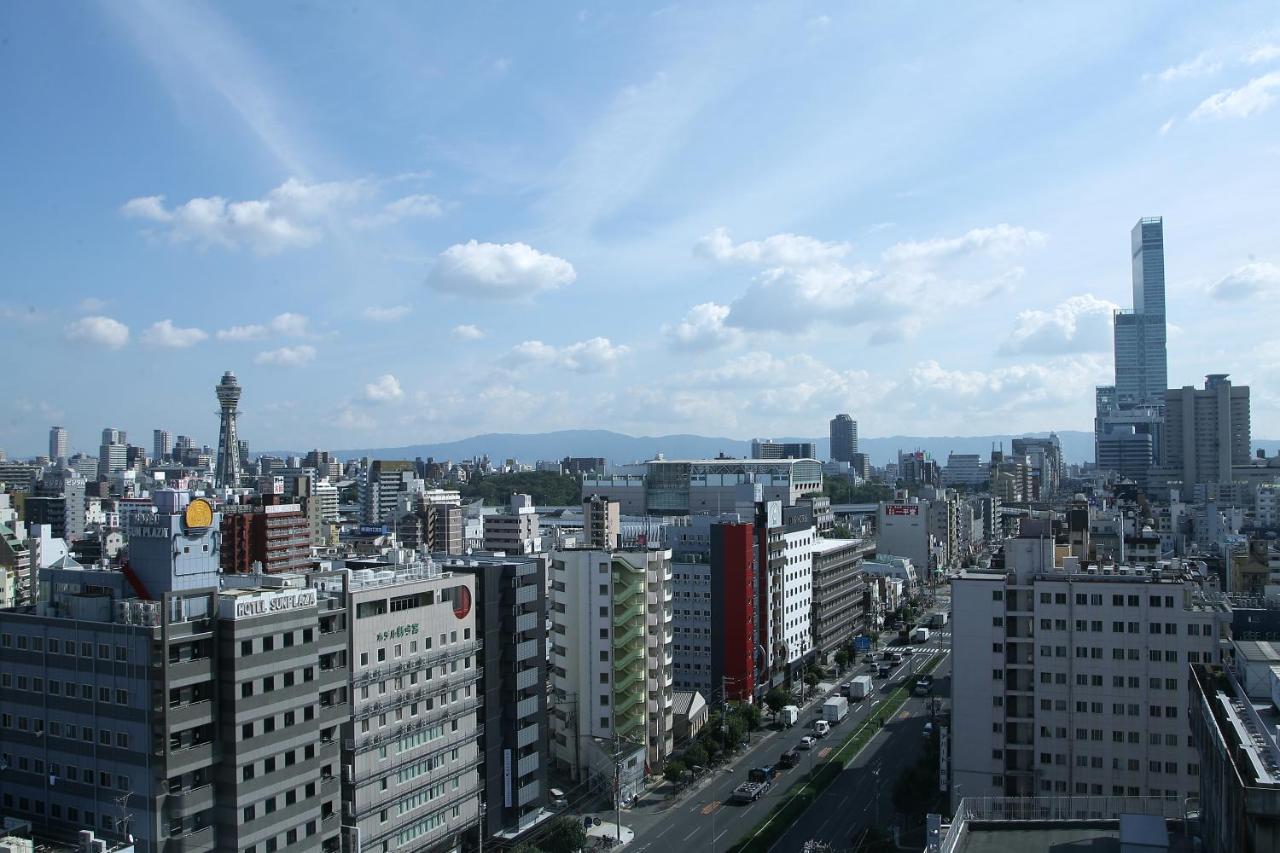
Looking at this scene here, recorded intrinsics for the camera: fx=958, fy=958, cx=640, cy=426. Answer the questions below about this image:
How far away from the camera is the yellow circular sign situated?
2086 cm

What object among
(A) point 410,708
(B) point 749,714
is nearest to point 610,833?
(A) point 410,708

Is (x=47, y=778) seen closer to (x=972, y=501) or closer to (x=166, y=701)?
(x=166, y=701)

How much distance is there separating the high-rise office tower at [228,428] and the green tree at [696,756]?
10777 centimetres

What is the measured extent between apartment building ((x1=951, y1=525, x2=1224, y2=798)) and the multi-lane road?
4.56 metres

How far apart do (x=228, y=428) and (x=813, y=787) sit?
113609mm

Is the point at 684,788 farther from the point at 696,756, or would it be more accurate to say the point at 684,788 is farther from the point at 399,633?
the point at 399,633

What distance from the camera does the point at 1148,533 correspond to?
65438 mm

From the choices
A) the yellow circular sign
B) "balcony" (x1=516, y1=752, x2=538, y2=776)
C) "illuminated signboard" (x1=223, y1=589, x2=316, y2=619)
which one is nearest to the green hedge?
"balcony" (x1=516, y1=752, x2=538, y2=776)

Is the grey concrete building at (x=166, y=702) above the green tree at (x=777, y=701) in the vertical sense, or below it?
above

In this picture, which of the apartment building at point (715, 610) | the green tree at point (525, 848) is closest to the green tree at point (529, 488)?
the apartment building at point (715, 610)

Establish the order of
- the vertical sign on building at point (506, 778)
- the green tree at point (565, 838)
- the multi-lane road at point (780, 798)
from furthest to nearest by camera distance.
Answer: the multi-lane road at point (780, 798), the vertical sign on building at point (506, 778), the green tree at point (565, 838)

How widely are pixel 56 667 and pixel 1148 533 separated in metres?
65.3

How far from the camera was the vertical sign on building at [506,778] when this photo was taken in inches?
1161

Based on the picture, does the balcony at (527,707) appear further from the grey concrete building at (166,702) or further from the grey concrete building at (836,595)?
the grey concrete building at (836,595)
